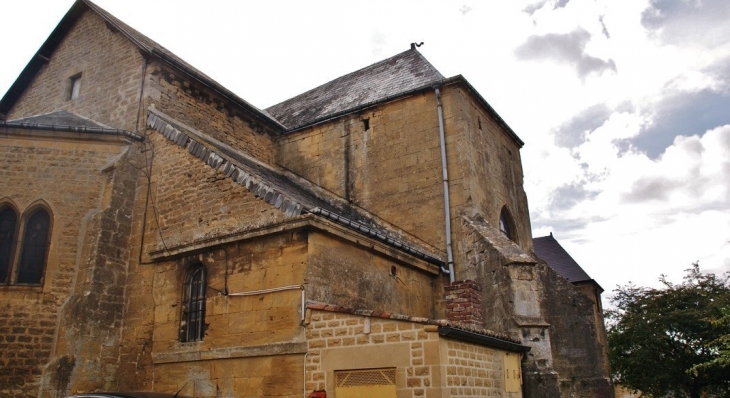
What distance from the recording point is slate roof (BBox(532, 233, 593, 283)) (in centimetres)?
2556

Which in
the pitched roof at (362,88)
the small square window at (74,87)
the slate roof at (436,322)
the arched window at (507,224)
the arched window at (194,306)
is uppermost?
the pitched roof at (362,88)

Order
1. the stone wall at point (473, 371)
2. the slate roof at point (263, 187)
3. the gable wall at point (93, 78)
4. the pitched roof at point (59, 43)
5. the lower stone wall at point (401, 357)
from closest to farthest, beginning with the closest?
the lower stone wall at point (401, 357), the stone wall at point (473, 371), the slate roof at point (263, 187), the gable wall at point (93, 78), the pitched roof at point (59, 43)

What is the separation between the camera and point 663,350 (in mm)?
20594

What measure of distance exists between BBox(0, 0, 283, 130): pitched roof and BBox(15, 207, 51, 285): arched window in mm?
4355

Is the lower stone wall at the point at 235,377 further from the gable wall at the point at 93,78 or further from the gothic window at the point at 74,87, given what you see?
the gothic window at the point at 74,87

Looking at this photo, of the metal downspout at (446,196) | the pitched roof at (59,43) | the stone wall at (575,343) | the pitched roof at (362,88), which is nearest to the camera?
the stone wall at (575,343)

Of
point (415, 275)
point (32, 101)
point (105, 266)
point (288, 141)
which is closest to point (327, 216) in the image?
point (415, 275)

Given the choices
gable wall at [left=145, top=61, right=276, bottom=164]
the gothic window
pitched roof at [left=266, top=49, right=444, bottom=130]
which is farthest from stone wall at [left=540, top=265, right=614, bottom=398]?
the gothic window

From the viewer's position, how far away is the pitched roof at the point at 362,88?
47.1 feet

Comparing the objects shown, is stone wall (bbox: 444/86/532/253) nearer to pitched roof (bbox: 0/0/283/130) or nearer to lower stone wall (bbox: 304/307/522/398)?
lower stone wall (bbox: 304/307/522/398)

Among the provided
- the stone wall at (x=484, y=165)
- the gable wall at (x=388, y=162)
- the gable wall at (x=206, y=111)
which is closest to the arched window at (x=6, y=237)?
the gable wall at (x=206, y=111)

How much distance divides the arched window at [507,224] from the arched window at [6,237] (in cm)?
1098

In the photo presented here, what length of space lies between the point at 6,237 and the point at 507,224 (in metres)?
11.5

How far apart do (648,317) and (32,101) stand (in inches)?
868
